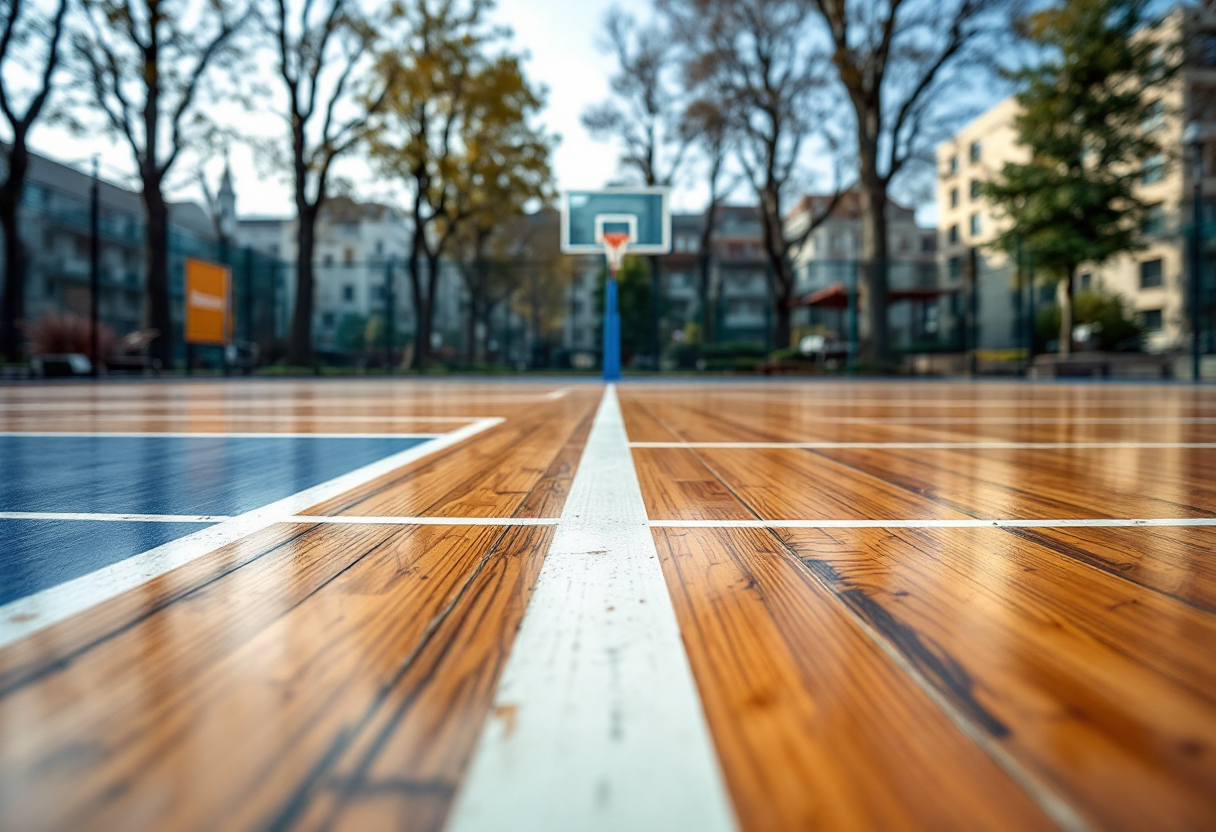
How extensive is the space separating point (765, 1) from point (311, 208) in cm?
1048

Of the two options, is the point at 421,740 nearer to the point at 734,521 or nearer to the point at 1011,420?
the point at 734,521

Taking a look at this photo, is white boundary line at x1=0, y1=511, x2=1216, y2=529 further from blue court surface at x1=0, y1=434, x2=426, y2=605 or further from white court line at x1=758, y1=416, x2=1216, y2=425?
white court line at x1=758, y1=416, x2=1216, y2=425

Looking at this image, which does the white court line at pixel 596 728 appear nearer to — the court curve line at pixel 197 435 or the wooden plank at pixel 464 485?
the wooden plank at pixel 464 485

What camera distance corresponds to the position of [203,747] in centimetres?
34

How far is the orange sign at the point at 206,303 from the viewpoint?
1184 centimetres

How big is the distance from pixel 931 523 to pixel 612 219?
416 inches

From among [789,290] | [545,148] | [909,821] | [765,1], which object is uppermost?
[765,1]

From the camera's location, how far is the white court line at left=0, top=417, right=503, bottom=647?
52 cm

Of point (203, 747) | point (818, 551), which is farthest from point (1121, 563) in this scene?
point (203, 747)

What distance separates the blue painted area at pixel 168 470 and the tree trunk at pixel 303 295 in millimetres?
12297

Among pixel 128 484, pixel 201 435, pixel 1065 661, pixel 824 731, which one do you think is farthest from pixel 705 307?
pixel 824 731

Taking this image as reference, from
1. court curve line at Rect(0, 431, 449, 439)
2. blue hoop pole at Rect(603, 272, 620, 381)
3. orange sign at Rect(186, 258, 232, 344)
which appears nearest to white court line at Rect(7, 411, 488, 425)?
court curve line at Rect(0, 431, 449, 439)

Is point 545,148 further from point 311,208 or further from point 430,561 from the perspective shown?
point 430,561

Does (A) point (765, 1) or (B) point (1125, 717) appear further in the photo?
(A) point (765, 1)
